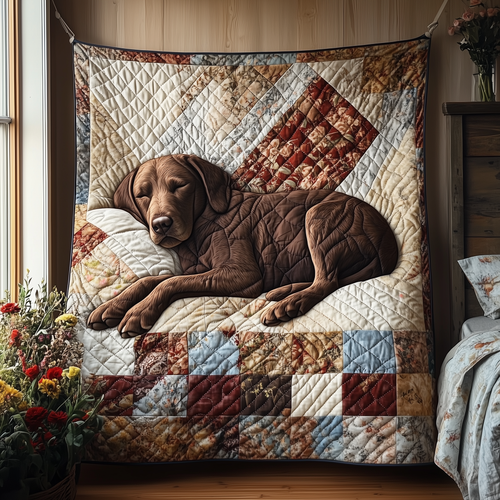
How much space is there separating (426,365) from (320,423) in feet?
1.48

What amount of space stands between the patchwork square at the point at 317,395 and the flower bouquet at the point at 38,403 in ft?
2.32

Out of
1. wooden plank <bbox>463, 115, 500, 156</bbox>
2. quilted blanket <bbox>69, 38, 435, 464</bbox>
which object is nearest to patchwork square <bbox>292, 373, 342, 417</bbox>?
quilted blanket <bbox>69, 38, 435, 464</bbox>

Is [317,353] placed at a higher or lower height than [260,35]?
lower

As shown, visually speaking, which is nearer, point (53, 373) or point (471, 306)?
point (53, 373)

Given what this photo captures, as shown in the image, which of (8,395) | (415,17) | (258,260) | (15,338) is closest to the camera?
(8,395)

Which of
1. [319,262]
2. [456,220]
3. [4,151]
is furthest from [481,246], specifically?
[4,151]

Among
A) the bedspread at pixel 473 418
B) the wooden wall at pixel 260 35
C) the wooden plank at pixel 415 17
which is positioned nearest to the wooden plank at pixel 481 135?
the wooden wall at pixel 260 35

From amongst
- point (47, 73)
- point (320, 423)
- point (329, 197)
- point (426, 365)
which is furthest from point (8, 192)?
point (426, 365)

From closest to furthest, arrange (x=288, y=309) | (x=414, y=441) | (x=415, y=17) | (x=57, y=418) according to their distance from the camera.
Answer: (x=57, y=418) → (x=414, y=441) → (x=288, y=309) → (x=415, y=17)

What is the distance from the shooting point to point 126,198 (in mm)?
2012

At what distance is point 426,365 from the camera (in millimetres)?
1852

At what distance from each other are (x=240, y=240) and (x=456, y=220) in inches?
34.2

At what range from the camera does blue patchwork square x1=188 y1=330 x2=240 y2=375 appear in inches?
72.9

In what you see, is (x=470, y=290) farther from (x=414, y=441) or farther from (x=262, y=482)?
(x=262, y=482)
